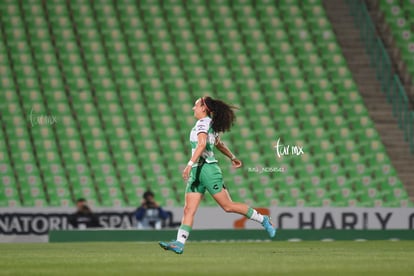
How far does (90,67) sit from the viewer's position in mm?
22984

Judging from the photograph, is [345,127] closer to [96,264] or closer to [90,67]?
[90,67]

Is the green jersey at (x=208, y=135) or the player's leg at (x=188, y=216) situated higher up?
the green jersey at (x=208, y=135)

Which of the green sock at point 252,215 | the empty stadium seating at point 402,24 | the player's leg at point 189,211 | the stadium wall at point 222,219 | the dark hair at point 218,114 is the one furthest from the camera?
the empty stadium seating at point 402,24

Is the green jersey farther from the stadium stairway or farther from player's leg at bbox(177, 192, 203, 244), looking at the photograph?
the stadium stairway

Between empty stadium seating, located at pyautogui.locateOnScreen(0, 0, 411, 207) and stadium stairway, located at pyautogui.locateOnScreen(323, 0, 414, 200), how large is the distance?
0.61 meters

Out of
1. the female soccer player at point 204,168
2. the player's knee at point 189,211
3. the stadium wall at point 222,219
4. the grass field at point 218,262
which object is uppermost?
the female soccer player at point 204,168

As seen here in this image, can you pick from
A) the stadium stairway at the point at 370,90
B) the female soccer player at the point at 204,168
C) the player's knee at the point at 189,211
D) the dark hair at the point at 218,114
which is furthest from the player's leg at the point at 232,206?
the stadium stairway at the point at 370,90

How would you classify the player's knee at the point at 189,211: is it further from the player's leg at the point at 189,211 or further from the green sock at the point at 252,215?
the green sock at the point at 252,215

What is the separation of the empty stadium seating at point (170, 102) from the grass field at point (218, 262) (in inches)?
267

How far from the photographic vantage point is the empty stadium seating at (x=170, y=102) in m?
20.9

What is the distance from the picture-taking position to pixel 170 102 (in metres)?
22.6

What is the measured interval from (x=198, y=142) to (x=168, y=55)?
11.8 metres

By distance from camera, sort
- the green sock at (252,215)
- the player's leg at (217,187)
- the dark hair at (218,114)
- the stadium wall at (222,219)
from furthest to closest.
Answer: the stadium wall at (222,219) < the green sock at (252,215) < the dark hair at (218,114) < the player's leg at (217,187)

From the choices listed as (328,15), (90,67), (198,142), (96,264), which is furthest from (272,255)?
(328,15)
